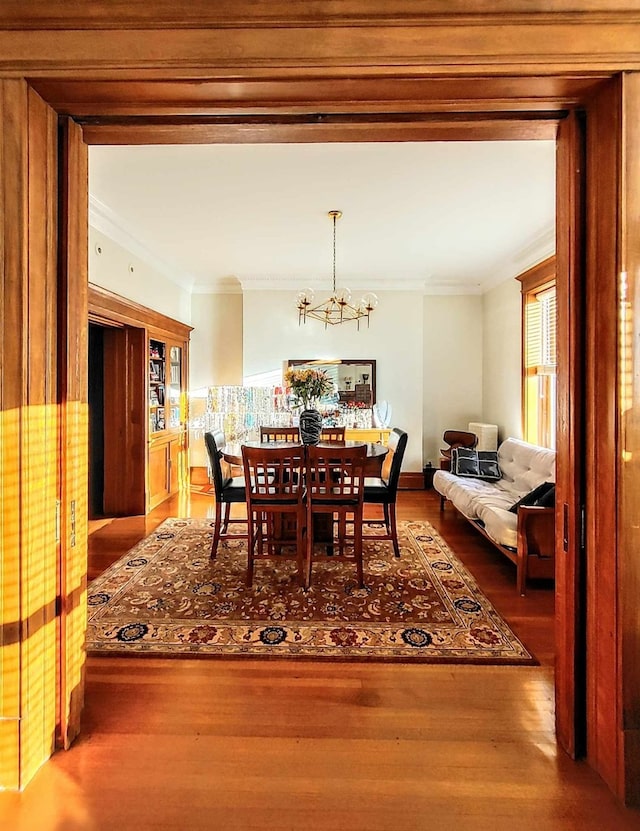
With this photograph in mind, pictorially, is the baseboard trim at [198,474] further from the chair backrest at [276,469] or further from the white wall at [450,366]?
the chair backrest at [276,469]

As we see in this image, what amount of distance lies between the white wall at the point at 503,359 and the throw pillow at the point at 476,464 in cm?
50

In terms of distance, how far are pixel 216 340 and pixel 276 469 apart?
3965 mm

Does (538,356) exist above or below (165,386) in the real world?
above

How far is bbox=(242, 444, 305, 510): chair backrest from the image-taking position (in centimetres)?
294

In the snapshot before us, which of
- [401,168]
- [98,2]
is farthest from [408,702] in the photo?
[401,168]

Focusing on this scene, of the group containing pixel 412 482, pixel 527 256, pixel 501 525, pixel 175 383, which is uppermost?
pixel 527 256

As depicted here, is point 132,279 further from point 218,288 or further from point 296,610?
point 296,610

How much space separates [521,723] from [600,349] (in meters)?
1.47

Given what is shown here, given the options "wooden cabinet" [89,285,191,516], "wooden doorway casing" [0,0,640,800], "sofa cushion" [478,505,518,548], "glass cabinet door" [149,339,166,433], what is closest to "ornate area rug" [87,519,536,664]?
"sofa cushion" [478,505,518,548]

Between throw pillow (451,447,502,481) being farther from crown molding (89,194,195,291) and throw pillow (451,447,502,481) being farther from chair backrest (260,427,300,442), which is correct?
crown molding (89,194,195,291)

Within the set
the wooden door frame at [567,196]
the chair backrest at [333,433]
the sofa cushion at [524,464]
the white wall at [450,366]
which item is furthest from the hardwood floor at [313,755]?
the white wall at [450,366]

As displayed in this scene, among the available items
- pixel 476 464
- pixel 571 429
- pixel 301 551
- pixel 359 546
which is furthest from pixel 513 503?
pixel 571 429

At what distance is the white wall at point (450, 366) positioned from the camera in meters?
6.43

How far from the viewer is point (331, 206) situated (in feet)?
12.4
